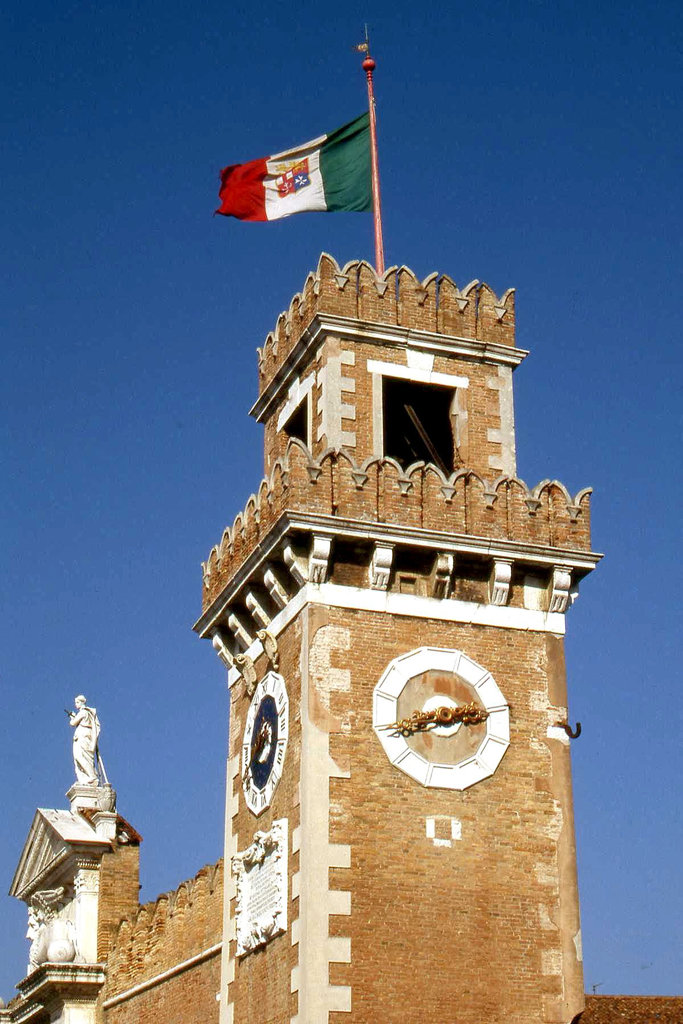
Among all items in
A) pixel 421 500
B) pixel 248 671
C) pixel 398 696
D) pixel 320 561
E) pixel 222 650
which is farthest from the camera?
pixel 222 650

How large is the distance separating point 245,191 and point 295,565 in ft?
21.3

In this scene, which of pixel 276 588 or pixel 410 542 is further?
pixel 276 588

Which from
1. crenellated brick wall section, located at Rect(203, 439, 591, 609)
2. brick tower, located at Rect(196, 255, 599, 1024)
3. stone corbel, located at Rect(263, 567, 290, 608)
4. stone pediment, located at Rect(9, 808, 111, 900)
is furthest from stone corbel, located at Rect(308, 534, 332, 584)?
stone pediment, located at Rect(9, 808, 111, 900)

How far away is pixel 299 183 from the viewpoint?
2509cm

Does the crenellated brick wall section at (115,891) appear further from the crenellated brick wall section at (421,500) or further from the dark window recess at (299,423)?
the crenellated brick wall section at (421,500)

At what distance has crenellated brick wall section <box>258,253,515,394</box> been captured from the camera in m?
23.7

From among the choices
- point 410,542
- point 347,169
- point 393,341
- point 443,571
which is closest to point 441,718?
point 443,571

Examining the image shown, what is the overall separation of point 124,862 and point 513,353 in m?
13.0

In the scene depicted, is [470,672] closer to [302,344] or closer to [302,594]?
[302,594]

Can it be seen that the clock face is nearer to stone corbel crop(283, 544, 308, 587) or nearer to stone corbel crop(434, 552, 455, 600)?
stone corbel crop(434, 552, 455, 600)

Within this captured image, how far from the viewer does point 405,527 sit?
21719mm

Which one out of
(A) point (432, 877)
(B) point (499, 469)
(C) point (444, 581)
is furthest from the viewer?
(B) point (499, 469)

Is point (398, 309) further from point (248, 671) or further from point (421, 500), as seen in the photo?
point (248, 671)

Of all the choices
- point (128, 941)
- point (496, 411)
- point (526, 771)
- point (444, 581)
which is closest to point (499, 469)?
point (496, 411)
